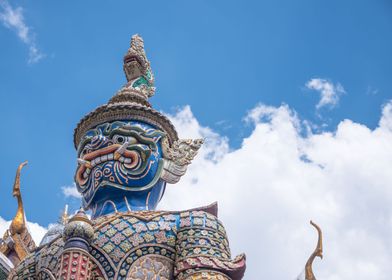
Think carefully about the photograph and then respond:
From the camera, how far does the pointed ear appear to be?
7492 millimetres

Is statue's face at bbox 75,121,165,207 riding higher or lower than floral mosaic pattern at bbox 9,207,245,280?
higher

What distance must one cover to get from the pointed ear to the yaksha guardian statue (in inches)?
0.5

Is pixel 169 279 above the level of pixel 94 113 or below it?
below

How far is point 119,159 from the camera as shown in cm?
723

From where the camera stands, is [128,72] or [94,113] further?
[128,72]

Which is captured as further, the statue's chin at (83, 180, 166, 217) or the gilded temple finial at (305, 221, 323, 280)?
the statue's chin at (83, 180, 166, 217)

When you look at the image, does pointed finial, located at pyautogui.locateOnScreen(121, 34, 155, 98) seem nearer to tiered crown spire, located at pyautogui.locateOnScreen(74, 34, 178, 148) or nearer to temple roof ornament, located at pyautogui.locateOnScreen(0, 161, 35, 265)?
tiered crown spire, located at pyautogui.locateOnScreen(74, 34, 178, 148)

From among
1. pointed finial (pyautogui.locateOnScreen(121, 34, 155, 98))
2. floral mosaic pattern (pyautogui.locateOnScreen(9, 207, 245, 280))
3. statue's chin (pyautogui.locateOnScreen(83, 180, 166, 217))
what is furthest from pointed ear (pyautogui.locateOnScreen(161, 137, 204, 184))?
pointed finial (pyautogui.locateOnScreen(121, 34, 155, 98))

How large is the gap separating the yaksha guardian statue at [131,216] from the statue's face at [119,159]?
1cm

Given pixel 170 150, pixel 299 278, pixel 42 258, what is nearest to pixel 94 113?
pixel 170 150

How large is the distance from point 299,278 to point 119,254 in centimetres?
168

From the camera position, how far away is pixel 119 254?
622cm

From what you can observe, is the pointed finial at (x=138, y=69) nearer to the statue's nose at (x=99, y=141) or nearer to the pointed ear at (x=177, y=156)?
the pointed ear at (x=177, y=156)

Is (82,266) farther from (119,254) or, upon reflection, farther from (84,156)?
(84,156)
